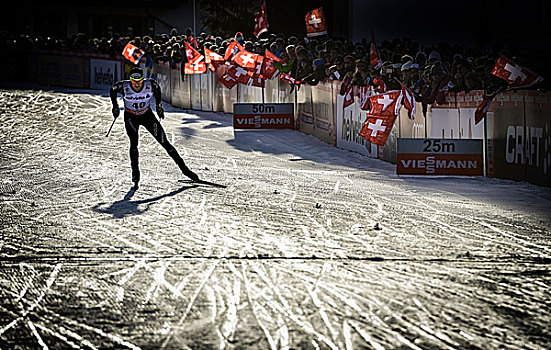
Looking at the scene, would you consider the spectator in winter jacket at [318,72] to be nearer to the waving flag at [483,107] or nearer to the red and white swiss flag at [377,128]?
the red and white swiss flag at [377,128]

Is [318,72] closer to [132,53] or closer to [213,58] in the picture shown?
[213,58]

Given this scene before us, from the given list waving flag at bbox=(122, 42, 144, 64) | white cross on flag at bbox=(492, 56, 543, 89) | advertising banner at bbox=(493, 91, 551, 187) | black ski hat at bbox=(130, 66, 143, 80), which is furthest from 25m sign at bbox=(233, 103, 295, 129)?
white cross on flag at bbox=(492, 56, 543, 89)

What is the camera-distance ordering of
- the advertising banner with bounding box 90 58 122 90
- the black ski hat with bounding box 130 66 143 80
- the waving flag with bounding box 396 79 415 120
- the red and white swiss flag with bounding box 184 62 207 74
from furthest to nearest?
1. the advertising banner with bounding box 90 58 122 90
2. the red and white swiss flag with bounding box 184 62 207 74
3. the waving flag with bounding box 396 79 415 120
4. the black ski hat with bounding box 130 66 143 80

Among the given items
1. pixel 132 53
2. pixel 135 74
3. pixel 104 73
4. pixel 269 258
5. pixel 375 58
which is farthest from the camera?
pixel 104 73

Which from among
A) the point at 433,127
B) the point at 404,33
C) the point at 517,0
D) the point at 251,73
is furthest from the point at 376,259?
the point at 404,33

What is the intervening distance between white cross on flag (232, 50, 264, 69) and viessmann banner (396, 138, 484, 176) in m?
7.17

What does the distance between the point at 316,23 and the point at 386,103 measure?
4.93m

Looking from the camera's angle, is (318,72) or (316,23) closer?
(318,72)

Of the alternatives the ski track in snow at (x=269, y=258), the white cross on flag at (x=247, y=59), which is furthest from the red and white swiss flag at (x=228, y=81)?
the ski track in snow at (x=269, y=258)

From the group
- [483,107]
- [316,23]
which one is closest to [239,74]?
[316,23]

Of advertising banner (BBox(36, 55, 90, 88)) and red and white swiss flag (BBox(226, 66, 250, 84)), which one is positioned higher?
advertising banner (BBox(36, 55, 90, 88))

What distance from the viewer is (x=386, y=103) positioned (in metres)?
13.8

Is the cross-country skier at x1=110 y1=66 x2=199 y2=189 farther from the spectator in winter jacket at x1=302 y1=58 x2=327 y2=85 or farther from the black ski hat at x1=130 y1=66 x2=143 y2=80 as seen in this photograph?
the spectator in winter jacket at x1=302 y1=58 x2=327 y2=85

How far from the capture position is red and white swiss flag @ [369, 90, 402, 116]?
13.7 m
